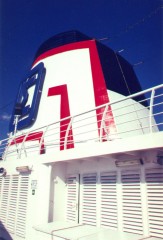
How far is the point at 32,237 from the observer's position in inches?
223

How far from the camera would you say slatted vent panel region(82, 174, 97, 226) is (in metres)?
5.25

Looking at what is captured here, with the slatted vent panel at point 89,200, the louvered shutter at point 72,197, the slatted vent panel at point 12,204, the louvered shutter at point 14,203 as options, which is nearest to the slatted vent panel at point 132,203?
the slatted vent panel at point 89,200

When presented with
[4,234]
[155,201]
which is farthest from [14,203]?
[155,201]

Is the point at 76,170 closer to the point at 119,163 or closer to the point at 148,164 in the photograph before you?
Result: the point at 119,163

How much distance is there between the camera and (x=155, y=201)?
4.12 m

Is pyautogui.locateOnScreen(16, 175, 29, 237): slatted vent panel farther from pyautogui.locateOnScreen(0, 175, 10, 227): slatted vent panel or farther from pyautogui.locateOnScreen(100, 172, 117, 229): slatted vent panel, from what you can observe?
pyautogui.locateOnScreen(100, 172, 117, 229): slatted vent panel

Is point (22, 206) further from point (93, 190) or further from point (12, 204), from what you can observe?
point (93, 190)

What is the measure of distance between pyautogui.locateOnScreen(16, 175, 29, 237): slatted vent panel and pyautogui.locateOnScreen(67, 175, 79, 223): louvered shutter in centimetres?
134

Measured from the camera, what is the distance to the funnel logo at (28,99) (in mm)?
8656

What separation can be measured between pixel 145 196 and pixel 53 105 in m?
4.92

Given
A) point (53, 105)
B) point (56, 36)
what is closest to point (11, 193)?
point (53, 105)

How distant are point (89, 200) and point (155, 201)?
1.80 meters

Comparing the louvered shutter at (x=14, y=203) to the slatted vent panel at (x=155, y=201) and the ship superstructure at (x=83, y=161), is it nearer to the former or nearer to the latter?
the ship superstructure at (x=83, y=161)

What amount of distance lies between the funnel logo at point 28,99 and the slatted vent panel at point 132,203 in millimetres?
4985
